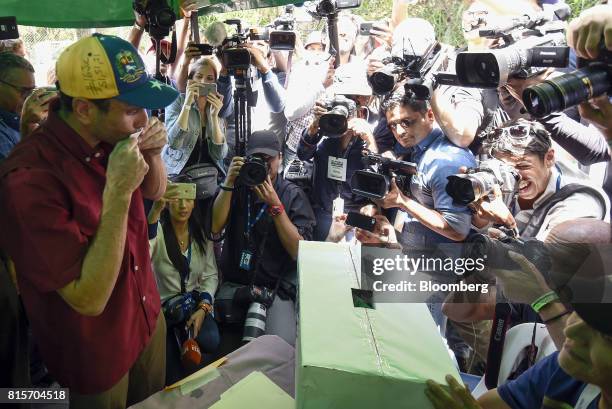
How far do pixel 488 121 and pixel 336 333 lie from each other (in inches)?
61.9

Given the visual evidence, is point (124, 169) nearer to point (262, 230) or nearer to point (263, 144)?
point (262, 230)

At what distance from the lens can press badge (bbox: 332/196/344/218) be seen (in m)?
2.75

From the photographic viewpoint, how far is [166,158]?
2.82 m

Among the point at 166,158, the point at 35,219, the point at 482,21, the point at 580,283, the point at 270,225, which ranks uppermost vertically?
the point at 482,21

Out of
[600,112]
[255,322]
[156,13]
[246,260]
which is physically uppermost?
[156,13]

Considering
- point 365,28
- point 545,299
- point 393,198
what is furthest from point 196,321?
point 365,28

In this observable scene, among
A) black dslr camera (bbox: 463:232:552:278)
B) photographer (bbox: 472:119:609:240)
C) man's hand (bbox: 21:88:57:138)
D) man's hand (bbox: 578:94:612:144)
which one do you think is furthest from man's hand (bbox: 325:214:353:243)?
man's hand (bbox: 578:94:612:144)

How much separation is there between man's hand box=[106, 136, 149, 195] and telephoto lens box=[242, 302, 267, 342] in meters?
1.10

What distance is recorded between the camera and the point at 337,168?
2668 mm

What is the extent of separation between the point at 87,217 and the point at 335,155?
1.58 m

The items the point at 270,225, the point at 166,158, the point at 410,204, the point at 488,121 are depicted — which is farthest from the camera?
the point at 166,158

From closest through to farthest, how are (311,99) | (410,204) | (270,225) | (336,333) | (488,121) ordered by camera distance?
(336,333) < (410,204) < (488,121) < (270,225) < (311,99)

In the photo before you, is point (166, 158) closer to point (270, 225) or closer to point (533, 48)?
point (270, 225)

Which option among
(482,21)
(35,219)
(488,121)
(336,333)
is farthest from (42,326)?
(482,21)
